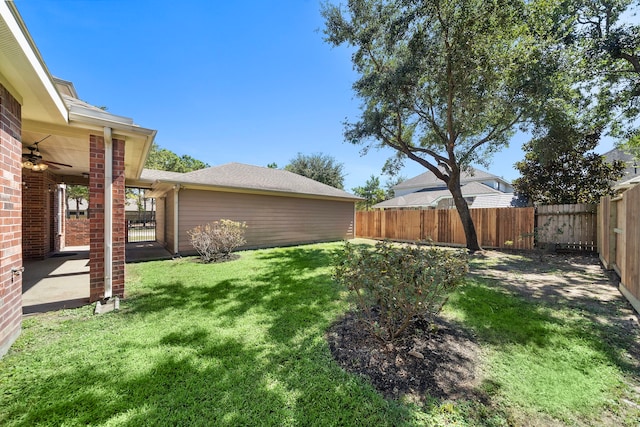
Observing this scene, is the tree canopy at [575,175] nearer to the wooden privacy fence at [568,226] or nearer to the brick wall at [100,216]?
the wooden privacy fence at [568,226]

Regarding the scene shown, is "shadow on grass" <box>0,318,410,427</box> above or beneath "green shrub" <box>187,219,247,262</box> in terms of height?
beneath

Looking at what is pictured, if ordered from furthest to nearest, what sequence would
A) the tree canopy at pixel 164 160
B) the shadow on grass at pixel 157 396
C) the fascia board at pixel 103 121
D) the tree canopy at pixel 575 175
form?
the tree canopy at pixel 164 160, the tree canopy at pixel 575 175, the fascia board at pixel 103 121, the shadow on grass at pixel 157 396

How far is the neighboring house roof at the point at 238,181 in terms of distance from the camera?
28.2 feet

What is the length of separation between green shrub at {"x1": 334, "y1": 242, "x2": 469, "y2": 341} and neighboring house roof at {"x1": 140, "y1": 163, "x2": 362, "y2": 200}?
7340 mm

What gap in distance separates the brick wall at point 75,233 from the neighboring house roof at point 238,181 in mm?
4325

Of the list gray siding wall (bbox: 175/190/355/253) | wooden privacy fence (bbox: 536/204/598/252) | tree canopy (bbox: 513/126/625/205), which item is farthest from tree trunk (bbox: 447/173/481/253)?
gray siding wall (bbox: 175/190/355/253)

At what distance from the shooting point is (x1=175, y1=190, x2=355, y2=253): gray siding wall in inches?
342

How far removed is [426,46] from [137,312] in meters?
10.4

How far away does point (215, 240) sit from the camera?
25.2ft

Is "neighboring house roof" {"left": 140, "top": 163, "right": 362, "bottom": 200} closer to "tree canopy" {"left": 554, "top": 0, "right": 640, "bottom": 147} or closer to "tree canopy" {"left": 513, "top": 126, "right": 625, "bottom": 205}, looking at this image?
"tree canopy" {"left": 513, "top": 126, "right": 625, "bottom": 205}

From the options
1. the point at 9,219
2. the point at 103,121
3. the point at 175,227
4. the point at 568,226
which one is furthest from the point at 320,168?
the point at 9,219

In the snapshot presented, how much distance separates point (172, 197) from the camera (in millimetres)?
8734

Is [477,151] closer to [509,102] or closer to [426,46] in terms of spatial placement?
[509,102]

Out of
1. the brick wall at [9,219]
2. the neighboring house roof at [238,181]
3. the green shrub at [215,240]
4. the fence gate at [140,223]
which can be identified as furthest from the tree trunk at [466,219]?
the fence gate at [140,223]
